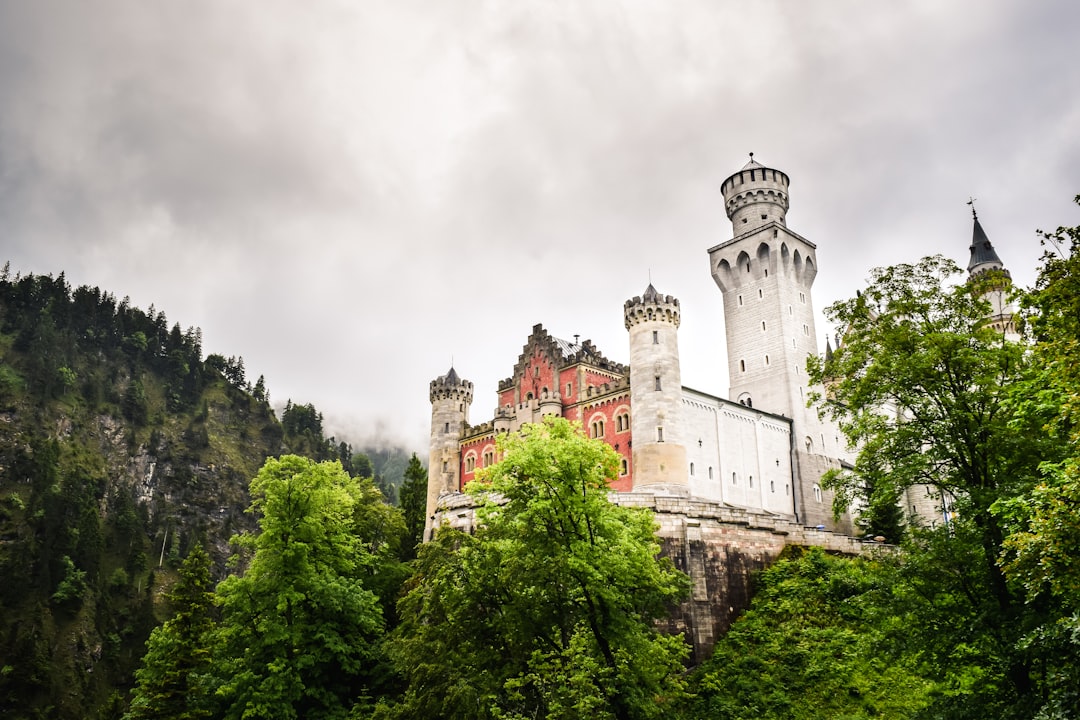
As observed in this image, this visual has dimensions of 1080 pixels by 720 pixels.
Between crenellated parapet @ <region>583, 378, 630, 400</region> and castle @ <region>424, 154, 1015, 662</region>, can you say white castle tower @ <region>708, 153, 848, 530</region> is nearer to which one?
castle @ <region>424, 154, 1015, 662</region>

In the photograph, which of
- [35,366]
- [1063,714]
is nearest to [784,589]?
[1063,714]

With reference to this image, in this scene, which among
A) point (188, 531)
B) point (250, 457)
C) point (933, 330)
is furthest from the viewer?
point (250, 457)

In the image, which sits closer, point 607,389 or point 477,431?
point 607,389

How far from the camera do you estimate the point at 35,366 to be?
131500 millimetres

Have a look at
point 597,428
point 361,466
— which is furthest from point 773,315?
point 361,466

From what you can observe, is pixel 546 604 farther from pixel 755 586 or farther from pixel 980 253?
pixel 980 253

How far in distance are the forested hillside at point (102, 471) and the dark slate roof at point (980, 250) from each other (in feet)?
255

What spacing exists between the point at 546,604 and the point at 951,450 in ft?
40.3

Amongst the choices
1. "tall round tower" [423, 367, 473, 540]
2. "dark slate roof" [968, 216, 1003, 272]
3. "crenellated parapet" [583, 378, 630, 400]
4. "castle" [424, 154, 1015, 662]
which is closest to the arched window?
"castle" [424, 154, 1015, 662]

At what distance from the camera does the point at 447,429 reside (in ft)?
210

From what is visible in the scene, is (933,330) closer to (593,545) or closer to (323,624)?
(593,545)

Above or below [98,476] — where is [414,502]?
below

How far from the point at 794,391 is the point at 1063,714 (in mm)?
47307

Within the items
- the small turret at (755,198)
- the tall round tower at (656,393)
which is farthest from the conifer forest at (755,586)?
the small turret at (755,198)
